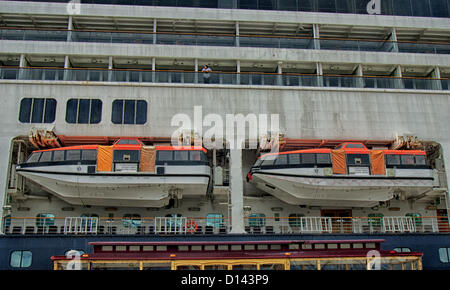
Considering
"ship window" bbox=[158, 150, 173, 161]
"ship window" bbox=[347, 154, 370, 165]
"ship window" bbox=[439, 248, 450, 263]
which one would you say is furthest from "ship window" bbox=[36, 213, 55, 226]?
"ship window" bbox=[439, 248, 450, 263]

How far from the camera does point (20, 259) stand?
79.5 ft

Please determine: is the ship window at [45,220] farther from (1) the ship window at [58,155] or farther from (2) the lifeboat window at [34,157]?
(1) the ship window at [58,155]

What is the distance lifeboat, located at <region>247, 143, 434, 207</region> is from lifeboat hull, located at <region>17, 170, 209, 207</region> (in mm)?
4167

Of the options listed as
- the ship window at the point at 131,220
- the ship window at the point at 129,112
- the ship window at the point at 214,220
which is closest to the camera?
the ship window at the point at 131,220

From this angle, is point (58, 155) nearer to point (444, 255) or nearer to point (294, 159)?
point (294, 159)

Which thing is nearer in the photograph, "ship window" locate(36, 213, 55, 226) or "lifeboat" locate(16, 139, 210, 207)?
"lifeboat" locate(16, 139, 210, 207)

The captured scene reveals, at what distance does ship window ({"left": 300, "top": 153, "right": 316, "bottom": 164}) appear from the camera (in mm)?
26859

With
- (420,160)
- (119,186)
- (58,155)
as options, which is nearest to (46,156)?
(58,155)

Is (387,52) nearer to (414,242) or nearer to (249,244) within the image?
(414,242)

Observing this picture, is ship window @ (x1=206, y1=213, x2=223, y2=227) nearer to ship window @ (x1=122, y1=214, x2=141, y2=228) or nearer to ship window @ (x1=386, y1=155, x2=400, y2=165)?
ship window @ (x1=122, y1=214, x2=141, y2=228)

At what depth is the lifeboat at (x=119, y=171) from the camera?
2575 centimetres

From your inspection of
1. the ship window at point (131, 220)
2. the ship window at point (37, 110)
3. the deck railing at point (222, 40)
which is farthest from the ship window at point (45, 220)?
the deck railing at point (222, 40)

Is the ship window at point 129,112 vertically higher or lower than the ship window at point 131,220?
higher

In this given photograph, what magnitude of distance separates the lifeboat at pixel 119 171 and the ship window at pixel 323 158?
20.2 feet
